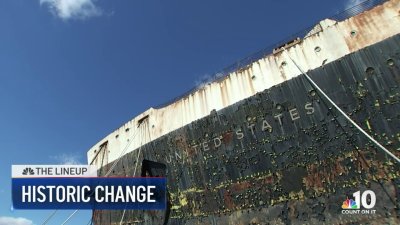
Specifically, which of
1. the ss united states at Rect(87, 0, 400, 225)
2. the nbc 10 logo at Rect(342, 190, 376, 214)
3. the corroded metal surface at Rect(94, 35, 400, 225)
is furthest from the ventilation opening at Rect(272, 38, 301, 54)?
the nbc 10 logo at Rect(342, 190, 376, 214)

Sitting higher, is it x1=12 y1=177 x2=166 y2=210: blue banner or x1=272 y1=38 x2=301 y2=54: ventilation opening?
x1=272 y1=38 x2=301 y2=54: ventilation opening

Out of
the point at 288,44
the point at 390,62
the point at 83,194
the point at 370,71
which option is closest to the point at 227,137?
the point at 288,44

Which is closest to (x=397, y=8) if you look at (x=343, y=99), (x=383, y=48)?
(x=383, y=48)

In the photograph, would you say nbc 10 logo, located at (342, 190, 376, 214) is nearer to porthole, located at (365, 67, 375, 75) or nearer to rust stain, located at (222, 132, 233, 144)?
porthole, located at (365, 67, 375, 75)

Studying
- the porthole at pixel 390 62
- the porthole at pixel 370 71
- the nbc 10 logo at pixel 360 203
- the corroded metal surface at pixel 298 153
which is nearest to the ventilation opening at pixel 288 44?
the corroded metal surface at pixel 298 153

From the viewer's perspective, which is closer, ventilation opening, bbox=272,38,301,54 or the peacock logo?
the peacock logo

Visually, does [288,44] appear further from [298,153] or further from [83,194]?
[83,194]

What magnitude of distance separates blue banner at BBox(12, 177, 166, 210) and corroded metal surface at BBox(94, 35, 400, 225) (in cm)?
89

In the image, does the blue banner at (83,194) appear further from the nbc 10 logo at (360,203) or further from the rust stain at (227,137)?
the nbc 10 logo at (360,203)

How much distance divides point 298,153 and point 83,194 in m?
8.31

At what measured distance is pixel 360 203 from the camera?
7.15 meters

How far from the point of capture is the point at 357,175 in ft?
24.0

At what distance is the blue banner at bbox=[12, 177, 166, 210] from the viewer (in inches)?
466

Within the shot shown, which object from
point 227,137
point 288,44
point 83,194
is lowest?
point 83,194
